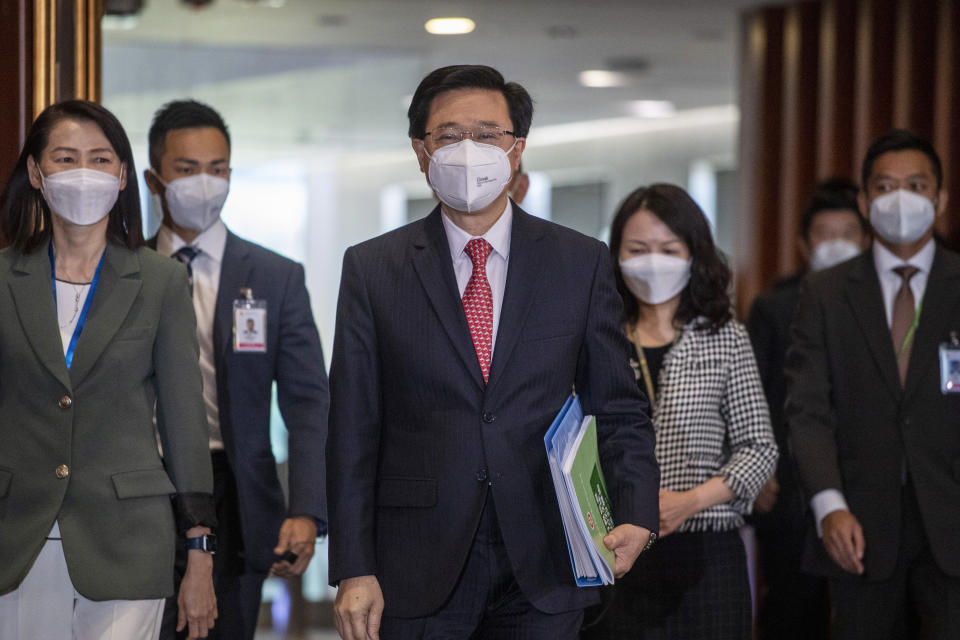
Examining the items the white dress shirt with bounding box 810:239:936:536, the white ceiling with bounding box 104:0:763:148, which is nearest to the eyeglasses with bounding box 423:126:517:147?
the white dress shirt with bounding box 810:239:936:536

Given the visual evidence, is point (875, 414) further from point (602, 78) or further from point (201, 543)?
point (602, 78)

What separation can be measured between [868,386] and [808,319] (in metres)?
0.30

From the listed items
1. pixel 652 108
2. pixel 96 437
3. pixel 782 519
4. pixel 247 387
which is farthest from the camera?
pixel 652 108

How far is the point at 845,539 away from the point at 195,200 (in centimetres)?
224

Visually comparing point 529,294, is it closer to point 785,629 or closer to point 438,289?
point 438,289

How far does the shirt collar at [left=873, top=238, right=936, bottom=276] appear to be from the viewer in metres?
4.02

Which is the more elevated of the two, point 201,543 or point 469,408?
point 469,408

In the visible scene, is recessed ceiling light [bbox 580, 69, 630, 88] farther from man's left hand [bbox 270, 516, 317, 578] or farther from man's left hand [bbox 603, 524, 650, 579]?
man's left hand [bbox 603, 524, 650, 579]

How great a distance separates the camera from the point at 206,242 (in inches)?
156

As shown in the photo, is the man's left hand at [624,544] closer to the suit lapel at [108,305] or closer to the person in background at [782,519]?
the suit lapel at [108,305]

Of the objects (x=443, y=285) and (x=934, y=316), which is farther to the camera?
(x=934, y=316)

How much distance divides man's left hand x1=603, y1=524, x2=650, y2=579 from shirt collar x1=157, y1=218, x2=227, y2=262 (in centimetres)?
177

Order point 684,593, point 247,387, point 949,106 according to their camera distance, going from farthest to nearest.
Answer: point 949,106, point 247,387, point 684,593

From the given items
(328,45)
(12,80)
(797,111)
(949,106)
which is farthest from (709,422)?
(328,45)
